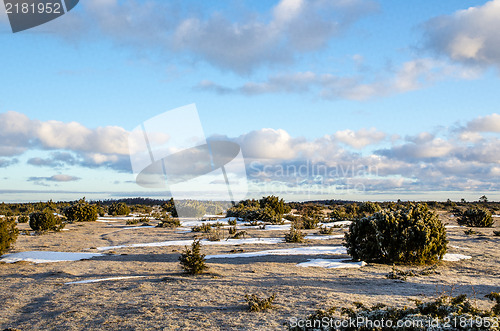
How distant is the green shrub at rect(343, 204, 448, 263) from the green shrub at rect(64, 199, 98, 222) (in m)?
24.4

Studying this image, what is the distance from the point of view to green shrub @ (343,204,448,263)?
1039 centimetres

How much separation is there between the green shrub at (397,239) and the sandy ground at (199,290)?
1.87 feet

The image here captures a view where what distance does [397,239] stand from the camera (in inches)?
413

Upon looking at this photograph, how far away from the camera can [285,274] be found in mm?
9117

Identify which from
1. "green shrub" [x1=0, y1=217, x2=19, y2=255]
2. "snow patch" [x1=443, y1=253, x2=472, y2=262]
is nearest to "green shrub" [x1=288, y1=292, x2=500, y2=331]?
"snow patch" [x1=443, y1=253, x2=472, y2=262]

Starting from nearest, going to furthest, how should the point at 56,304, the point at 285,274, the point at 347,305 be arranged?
the point at 347,305, the point at 56,304, the point at 285,274

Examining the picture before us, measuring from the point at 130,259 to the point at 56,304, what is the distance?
5537 millimetres

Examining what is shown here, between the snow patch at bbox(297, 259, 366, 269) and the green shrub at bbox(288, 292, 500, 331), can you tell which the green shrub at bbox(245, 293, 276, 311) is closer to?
the green shrub at bbox(288, 292, 500, 331)

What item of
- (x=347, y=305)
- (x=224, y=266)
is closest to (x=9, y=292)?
(x=224, y=266)

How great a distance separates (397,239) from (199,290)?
19.9ft

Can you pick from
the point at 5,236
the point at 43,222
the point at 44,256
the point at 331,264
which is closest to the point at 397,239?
the point at 331,264

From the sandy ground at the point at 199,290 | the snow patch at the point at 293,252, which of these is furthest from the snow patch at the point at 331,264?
the snow patch at the point at 293,252

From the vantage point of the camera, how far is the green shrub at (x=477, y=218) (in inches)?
956

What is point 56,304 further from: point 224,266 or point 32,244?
point 32,244
